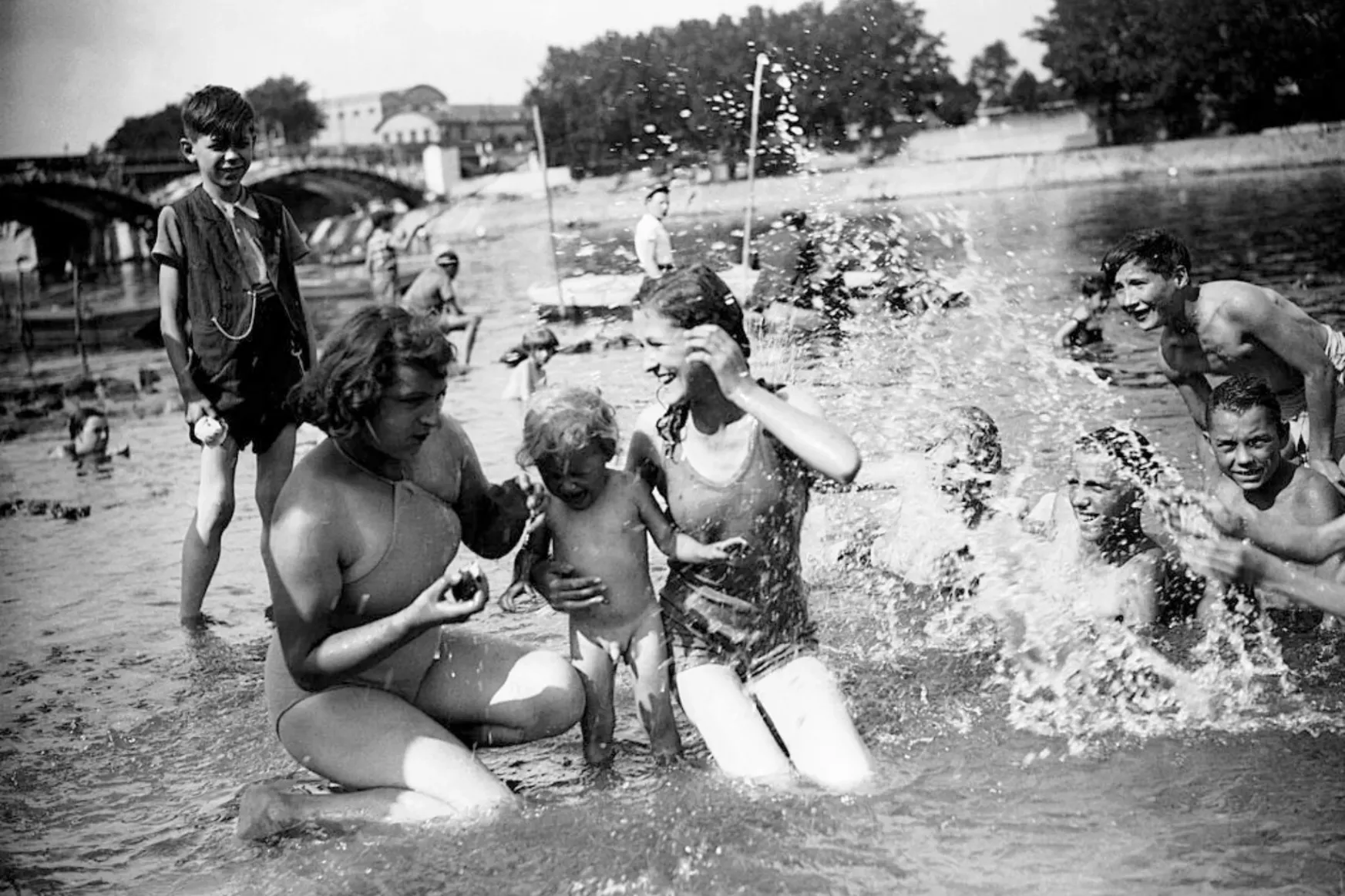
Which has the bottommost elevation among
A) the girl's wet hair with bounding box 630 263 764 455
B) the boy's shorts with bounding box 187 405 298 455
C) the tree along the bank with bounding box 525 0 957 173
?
the boy's shorts with bounding box 187 405 298 455

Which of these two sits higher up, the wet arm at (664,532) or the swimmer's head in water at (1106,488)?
the wet arm at (664,532)

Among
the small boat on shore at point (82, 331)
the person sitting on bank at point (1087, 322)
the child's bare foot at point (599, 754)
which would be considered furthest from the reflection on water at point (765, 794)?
the small boat on shore at point (82, 331)

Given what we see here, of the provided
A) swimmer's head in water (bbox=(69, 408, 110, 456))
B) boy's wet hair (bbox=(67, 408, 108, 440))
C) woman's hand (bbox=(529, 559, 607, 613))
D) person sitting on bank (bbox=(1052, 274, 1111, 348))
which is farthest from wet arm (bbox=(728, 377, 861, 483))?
boy's wet hair (bbox=(67, 408, 108, 440))

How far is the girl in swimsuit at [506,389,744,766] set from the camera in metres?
4.40

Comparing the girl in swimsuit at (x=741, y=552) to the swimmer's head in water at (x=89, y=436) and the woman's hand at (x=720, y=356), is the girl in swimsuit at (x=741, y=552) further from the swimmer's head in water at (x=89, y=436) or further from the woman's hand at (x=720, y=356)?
the swimmer's head in water at (x=89, y=436)

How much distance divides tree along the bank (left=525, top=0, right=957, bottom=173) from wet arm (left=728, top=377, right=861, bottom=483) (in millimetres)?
6238

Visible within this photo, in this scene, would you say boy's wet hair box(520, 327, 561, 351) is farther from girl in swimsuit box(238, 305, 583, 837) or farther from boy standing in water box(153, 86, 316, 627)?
girl in swimsuit box(238, 305, 583, 837)

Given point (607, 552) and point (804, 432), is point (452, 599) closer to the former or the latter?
point (607, 552)

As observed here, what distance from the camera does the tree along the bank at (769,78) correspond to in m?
13.1

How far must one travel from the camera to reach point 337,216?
87.8m

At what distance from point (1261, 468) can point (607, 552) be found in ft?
8.65

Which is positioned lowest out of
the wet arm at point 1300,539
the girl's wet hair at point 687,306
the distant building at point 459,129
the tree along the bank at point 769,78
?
the wet arm at point 1300,539

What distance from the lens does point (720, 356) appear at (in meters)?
4.24

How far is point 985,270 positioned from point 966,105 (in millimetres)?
23424
